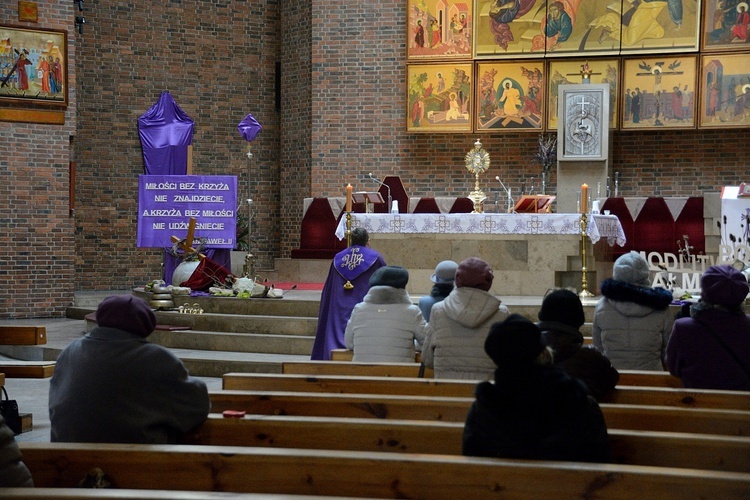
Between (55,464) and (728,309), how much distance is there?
10.4 ft

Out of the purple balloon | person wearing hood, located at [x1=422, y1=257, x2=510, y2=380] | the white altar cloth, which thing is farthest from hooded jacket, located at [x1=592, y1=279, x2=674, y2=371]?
the purple balloon

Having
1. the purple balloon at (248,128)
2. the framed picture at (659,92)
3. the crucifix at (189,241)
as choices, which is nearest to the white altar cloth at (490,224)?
the crucifix at (189,241)

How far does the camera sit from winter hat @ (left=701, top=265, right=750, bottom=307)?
4304 mm

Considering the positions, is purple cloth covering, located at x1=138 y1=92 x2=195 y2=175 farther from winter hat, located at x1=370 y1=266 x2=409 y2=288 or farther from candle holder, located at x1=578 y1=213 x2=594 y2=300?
winter hat, located at x1=370 y1=266 x2=409 y2=288

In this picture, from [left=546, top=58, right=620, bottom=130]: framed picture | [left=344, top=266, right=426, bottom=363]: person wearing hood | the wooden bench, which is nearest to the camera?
[left=344, top=266, right=426, bottom=363]: person wearing hood

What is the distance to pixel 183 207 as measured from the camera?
36.7 feet

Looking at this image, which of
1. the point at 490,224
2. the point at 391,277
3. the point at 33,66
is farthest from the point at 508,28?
the point at 391,277

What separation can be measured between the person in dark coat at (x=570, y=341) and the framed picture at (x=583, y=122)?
10053 millimetres

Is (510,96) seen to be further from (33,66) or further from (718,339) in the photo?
(718,339)

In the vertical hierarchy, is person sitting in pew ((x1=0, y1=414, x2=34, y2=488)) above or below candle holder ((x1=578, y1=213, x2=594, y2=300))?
below

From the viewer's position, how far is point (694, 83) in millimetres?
13492

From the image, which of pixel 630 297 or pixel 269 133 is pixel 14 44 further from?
pixel 630 297

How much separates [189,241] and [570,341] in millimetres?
8082

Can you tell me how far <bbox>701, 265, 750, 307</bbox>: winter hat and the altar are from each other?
5828 millimetres
